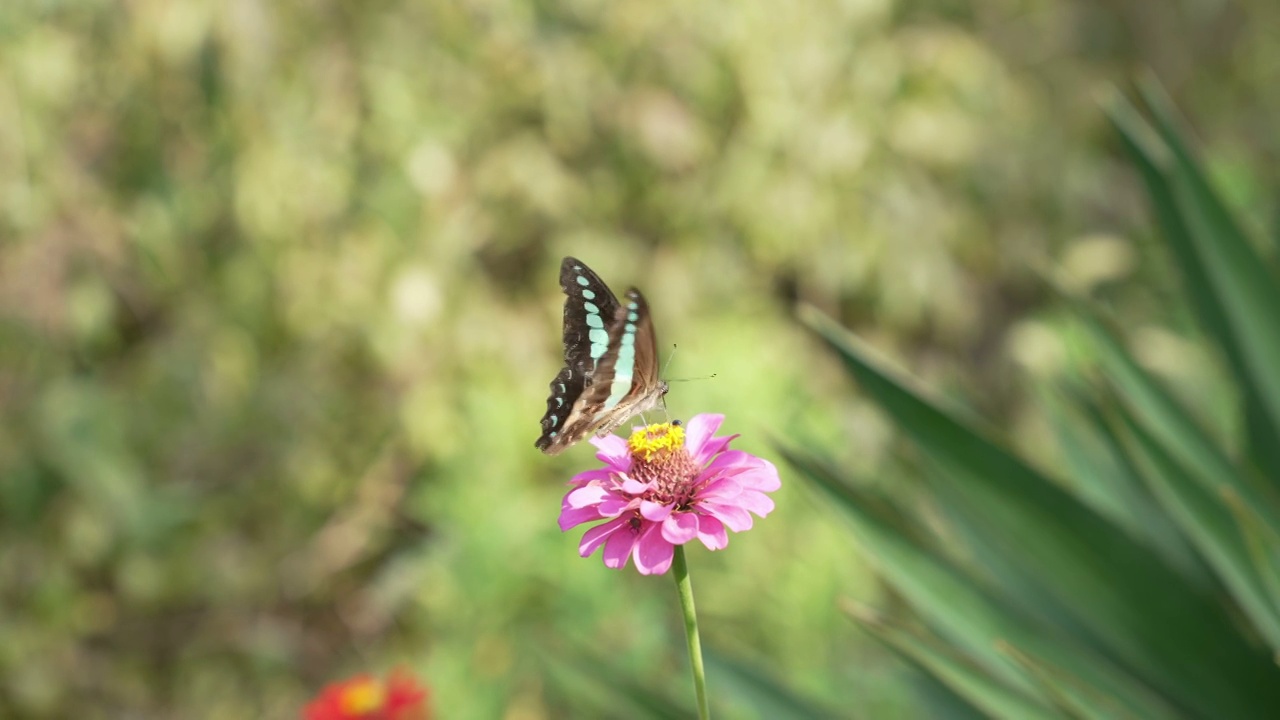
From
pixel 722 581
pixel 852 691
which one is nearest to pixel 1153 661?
pixel 852 691

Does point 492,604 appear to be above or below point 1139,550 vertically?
above

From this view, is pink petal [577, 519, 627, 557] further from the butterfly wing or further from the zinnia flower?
the zinnia flower

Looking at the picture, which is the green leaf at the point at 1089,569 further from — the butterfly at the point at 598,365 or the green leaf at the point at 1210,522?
the butterfly at the point at 598,365

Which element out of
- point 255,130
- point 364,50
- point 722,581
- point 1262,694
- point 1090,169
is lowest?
point 1262,694

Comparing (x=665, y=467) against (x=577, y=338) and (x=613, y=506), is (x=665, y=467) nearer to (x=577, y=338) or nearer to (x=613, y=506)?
A: (x=613, y=506)

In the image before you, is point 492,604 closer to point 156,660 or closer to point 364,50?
point 156,660
